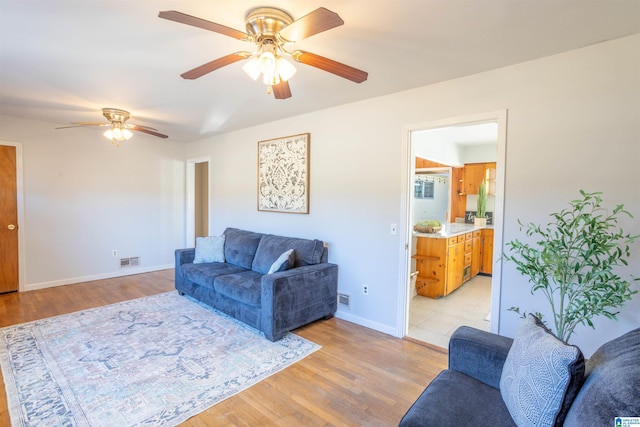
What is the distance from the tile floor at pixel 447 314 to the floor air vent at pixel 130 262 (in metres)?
4.60

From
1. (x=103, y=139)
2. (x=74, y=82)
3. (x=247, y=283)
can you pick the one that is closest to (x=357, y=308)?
(x=247, y=283)

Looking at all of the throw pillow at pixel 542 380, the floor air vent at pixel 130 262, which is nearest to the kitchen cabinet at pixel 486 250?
the throw pillow at pixel 542 380

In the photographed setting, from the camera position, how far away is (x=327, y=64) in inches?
73.2

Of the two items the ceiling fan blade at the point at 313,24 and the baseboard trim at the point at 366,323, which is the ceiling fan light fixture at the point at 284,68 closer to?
the ceiling fan blade at the point at 313,24

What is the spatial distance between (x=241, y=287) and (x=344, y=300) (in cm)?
117

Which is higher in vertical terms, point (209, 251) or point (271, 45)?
point (271, 45)

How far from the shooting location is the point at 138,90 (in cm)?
304

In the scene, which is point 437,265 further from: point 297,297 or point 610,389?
point 610,389

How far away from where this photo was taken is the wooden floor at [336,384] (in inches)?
77.5

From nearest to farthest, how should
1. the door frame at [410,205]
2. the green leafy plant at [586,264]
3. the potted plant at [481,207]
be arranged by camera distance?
the green leafy plant at [586,264], the door frame at [410,205], the potted plant at [481,207]

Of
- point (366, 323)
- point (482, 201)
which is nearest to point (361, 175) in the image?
point (366, 323)

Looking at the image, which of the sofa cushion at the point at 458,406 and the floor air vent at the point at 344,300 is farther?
the floor air vent at the point at 344,300

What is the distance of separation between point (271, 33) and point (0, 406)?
290cm

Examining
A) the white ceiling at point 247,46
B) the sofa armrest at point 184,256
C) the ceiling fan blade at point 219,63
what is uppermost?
the white ceiling at point 247,46
